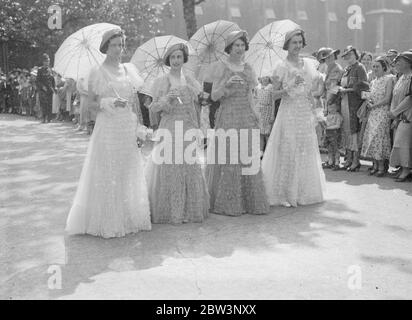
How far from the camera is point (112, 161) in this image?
17.1 feet

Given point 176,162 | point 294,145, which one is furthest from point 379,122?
point 176,162

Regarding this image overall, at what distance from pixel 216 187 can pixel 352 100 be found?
3689 mm

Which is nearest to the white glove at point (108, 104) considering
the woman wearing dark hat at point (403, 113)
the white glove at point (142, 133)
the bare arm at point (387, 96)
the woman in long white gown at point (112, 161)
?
the woman in long white gown at point (112, 161)

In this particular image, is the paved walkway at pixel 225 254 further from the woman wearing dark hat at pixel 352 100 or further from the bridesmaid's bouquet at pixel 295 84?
the woman wearing dark hat at pixel 352 100

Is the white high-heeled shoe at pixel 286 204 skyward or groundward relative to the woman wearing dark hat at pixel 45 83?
groundward

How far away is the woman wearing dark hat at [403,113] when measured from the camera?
26.1 ft

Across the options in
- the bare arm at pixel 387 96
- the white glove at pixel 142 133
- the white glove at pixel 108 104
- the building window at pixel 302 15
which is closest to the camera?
the white glove at pixel 108 104

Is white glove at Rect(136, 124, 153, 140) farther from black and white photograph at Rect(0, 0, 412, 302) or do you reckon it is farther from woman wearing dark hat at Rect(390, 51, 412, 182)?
woman wearing dark hat at Rect(390, 51, 412, 182)

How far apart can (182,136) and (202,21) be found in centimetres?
3439

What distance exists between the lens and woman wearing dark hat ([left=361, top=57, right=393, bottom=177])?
8.47m

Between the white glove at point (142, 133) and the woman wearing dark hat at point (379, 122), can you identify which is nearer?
the white glove at point (142, 133)

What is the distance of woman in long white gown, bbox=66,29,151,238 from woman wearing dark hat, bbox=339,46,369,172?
4.50m

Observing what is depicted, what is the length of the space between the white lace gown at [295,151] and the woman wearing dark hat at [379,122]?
2331mm
